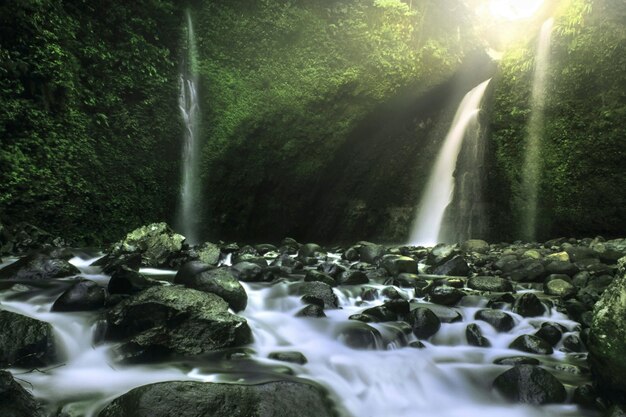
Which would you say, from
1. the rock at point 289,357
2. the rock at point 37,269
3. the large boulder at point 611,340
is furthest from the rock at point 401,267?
the rock at point 37,269

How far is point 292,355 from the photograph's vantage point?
11.6ft

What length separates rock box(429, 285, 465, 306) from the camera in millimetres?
5046

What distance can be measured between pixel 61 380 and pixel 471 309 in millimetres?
4190

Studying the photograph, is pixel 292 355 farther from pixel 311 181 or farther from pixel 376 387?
pixel 311 181

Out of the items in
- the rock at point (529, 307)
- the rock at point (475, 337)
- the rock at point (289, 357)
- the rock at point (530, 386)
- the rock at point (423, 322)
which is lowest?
the rock at point (530, 386)

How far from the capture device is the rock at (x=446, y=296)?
199 inches

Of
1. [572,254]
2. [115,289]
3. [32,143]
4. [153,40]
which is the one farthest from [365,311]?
[153,40]

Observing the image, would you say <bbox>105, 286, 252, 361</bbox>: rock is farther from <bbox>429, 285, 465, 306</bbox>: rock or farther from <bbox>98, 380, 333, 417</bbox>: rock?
<bbox>429, 285, 465, 306</bbox>: rock

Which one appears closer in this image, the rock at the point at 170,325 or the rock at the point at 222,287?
the rock at the point at 170,325

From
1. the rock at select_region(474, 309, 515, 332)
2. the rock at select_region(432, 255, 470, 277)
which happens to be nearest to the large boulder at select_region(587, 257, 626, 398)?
the rock at select_region(474, 309, 515, 332)

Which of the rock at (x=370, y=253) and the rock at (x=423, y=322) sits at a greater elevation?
the rock at (x=370, y=253)

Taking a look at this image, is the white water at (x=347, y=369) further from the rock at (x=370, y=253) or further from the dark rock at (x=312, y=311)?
the rock at (x=370, y=253)

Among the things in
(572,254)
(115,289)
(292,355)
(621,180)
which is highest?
(621,180)

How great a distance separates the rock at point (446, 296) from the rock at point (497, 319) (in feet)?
1.54
